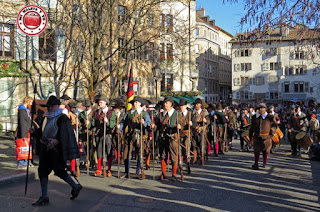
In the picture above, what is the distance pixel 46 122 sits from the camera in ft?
23.8

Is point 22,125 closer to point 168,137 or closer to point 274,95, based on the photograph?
point 168,137

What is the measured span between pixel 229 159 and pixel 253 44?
6.31m

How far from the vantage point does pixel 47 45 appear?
72.3 feet

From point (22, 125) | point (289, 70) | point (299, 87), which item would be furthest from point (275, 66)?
point (22, 125)

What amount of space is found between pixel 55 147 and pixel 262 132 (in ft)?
21.9

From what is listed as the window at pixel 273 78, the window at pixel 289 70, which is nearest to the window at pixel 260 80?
the window at pixel 273 78

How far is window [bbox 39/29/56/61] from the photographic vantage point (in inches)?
838

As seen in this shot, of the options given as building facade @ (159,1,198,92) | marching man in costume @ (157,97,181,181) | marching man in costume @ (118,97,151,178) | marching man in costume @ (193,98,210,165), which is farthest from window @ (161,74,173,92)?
marching man in costume @ (157,97,181,181)

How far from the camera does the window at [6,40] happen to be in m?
20.2

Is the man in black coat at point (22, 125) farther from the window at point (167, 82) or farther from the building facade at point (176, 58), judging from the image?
the window at point (167, 82)

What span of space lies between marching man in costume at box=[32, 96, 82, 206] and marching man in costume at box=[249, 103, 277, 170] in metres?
6.09

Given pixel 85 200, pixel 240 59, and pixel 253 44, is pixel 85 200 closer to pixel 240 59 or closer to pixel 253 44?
pixel 253 44

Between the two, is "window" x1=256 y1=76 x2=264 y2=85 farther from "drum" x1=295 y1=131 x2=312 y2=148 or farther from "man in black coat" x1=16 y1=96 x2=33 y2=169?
"man in black coat" x1=16 y1=96 x2=33 y2=169

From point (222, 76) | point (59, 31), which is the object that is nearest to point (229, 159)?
point (59, 31)
